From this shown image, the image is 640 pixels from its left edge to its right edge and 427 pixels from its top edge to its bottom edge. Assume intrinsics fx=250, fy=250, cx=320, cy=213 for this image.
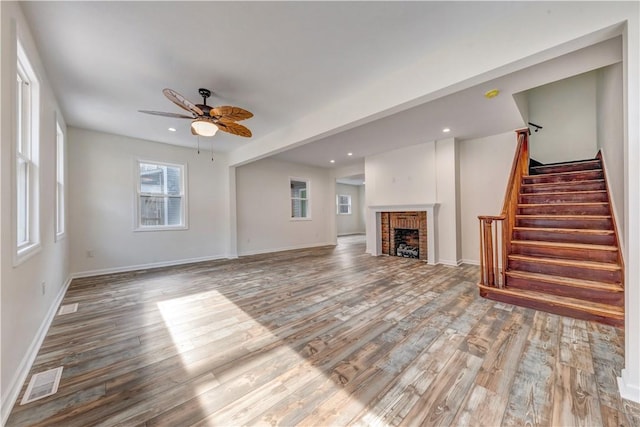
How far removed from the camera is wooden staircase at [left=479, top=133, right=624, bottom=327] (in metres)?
2.68

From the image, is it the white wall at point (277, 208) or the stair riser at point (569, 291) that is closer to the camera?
the stair riser at point (569, 291)

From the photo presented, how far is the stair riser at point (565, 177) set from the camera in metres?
4.03

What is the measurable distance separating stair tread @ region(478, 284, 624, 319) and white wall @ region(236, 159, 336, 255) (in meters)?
5.29

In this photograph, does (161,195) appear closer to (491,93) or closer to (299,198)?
(299,198)

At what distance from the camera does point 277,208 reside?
730 centimetres

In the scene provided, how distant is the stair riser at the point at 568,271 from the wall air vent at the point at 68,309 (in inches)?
220

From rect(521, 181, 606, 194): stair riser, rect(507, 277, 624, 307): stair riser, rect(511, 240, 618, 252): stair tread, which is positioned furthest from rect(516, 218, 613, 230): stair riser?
rect(507, 277, 624, 307): stair riser

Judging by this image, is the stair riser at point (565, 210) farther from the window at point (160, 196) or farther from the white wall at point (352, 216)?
the white wall at point (352, 216)

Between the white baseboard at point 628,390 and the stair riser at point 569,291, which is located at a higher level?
the stair riser at point 569,291

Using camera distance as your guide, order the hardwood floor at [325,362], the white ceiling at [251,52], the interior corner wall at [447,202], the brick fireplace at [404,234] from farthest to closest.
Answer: the brick fireplace at [404,234] → the interior corner wall at [447,202] → the white ceiling at [251,52] → the hardwood floor at [325,362]

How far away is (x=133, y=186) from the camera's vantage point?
4953 millimetres

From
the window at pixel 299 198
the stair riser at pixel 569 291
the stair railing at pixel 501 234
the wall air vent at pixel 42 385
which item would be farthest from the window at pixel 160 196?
the stair riser at pixel 569 291

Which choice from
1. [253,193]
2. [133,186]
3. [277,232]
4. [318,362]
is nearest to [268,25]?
[318,362]

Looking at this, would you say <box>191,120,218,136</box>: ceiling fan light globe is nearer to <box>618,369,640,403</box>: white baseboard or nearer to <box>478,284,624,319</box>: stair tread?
<box>478,284,624,319</box>: stair tread
